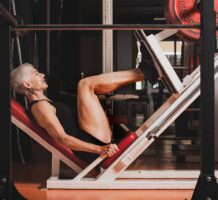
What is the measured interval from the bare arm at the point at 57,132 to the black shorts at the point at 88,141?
0.36ft

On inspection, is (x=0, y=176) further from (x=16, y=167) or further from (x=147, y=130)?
(x=16, y=167)

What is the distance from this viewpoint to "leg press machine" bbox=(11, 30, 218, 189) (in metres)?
2.46

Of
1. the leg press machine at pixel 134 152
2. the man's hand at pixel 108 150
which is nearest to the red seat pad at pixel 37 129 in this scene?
the leg press machine at pixel 134 152

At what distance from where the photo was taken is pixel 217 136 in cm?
334

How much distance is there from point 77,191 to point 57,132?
39cm

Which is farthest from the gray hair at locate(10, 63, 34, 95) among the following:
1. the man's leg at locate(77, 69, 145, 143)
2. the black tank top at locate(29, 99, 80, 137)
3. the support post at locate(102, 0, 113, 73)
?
the support post at locate(102, 0, 113, 73)

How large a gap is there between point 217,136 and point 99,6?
22.4ft

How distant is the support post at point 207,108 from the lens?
141 cm

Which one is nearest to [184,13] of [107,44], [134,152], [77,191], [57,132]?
[107,44]

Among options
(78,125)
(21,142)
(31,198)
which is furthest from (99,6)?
(31,198)

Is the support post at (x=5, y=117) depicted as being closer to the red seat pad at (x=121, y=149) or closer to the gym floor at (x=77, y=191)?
the gym floor at (x=77, y=191)

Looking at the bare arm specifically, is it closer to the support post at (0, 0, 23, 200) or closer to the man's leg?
the man's leg

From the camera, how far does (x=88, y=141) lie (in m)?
2.65

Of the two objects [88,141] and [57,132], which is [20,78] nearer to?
[57,132]
